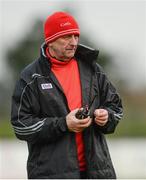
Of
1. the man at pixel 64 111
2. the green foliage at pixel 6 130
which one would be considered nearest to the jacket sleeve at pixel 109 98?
the man at pixel 64 111

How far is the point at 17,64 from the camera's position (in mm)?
41531

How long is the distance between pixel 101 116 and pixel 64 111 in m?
0.30

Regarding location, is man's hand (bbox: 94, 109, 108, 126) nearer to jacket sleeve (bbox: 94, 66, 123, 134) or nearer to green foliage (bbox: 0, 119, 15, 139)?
jacket sleeve (bbox: 94, 66, 123, 134)

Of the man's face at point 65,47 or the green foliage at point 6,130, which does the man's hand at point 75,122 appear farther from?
the green foliage at point 6,130

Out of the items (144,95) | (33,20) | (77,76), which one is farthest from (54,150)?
(33,20)

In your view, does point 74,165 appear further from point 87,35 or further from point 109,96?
point 87,35

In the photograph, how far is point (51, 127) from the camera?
253 inches

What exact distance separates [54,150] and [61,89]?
0.49 metres

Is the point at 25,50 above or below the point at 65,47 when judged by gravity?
below

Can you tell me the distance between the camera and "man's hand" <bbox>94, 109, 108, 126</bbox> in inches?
252

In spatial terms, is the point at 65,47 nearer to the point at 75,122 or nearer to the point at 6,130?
the point at 75,122

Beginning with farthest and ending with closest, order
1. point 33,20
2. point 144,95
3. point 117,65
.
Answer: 1. point 33,20
2. point 117,65
3. point 144,95

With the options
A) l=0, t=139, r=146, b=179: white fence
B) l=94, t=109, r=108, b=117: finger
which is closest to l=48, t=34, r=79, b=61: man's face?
l=94, t=109, r=108, b=117: finger

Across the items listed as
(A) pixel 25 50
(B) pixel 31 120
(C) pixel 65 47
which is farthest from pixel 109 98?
(A) pixel 25 50
